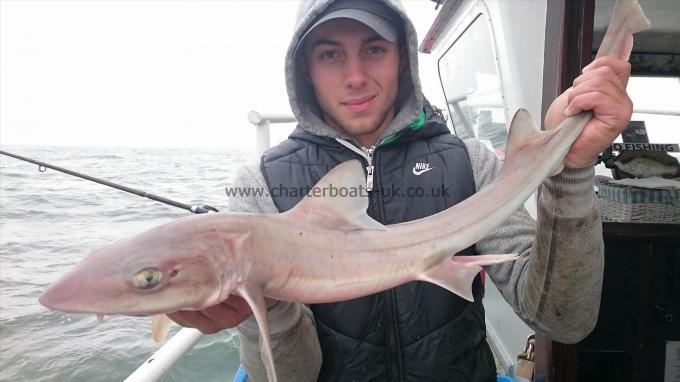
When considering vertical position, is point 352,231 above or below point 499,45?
below

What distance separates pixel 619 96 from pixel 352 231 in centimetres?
101

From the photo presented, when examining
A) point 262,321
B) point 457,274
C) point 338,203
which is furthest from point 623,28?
point 262,321

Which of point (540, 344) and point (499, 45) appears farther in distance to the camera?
point (499, 45)

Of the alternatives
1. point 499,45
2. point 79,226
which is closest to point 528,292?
point 499,45

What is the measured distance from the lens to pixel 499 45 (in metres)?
3.36

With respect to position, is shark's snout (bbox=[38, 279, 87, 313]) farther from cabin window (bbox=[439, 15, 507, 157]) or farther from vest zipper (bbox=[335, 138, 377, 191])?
cabin window (bbox=[439, 15, 507, 157])

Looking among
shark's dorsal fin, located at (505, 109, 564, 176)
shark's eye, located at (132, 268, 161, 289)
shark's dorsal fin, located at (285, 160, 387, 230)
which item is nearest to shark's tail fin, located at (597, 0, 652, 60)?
shark's dorsal fin, located at (505, 109, 564, 176)

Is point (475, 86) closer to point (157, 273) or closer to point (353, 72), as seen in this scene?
point (353, 72)

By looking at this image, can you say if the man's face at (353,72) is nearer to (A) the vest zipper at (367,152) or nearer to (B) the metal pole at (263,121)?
(A) the vest zipper at (367,152)

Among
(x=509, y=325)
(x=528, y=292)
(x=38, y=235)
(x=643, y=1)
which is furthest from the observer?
(x=38, y=235)

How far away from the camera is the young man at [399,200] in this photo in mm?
1569

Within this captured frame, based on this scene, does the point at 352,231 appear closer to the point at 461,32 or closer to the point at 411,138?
the point at 411,138

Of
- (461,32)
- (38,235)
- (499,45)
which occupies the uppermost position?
(461,32)

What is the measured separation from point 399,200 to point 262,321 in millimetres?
1110
